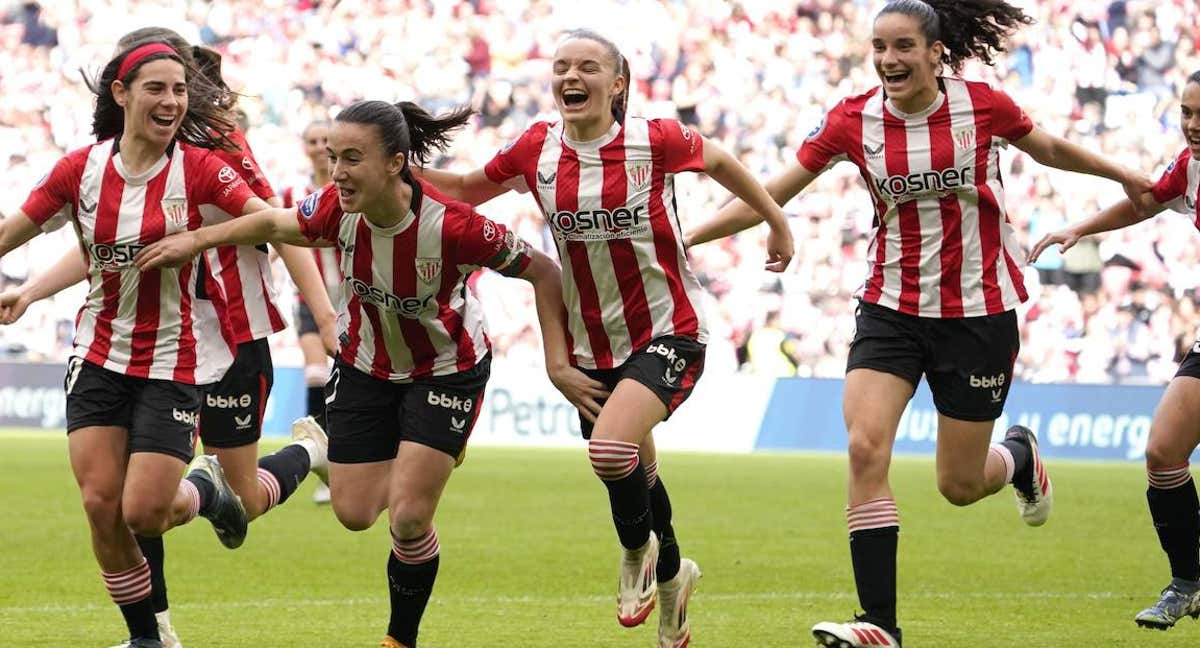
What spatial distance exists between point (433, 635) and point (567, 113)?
85.5 inches

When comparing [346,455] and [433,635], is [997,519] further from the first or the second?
[346,455]

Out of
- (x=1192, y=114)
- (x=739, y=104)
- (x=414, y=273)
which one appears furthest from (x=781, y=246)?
(x=739, y=104)

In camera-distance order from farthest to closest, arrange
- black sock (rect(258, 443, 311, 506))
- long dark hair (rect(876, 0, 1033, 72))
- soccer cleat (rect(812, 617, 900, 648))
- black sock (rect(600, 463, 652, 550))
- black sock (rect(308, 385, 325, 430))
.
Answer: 1. black sock (rect(308, 385, 325, 430))
2. black sock (rect(258, 443, 311, 506))
3. long dark hair (rect(876, 0, 1033, 72))
4. black sock (rect(600, 463, 652, 550))
5. soccer cleat (rect(812, 617, 900, 648))

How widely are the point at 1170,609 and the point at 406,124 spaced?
137 inches

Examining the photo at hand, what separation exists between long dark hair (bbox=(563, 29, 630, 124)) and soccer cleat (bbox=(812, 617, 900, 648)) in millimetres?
2129

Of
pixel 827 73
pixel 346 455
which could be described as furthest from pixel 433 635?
pixel 827 73

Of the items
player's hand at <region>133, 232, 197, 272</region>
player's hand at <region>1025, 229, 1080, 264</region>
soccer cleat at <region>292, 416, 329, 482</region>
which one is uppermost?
player's hand at <region>133, 232, 197, 272</region>

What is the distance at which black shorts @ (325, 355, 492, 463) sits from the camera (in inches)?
251

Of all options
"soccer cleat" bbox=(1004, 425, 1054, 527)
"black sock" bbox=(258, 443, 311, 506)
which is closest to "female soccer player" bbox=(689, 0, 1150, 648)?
"soccer cleat" bbox=(1004, 425, 1054, 527)

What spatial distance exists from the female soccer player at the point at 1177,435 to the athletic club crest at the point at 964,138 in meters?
0.72

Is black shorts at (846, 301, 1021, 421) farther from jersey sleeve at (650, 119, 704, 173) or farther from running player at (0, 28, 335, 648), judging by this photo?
running player at (0, 28, 335, 648)

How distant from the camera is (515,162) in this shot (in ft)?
22.4

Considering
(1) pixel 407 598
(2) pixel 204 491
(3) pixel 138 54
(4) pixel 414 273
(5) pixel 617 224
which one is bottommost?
(1) pixel 407 598

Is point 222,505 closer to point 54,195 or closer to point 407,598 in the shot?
point 407,598
